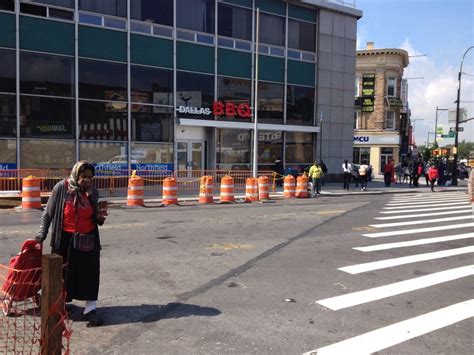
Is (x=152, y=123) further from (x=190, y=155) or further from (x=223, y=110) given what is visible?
(x=223, y=110)

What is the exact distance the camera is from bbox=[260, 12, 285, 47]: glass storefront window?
2628 centimetres

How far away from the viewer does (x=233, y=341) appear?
4594 mm

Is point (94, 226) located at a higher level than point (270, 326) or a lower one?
higher

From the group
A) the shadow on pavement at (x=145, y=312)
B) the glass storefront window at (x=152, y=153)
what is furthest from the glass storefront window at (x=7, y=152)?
the shadow on pavement at (x=145, y=312)

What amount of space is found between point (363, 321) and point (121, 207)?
11.7 meters

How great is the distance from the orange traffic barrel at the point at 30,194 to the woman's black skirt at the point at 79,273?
10199 millimetres

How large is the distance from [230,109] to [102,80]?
691cm

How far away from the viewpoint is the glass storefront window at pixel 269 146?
26.2m

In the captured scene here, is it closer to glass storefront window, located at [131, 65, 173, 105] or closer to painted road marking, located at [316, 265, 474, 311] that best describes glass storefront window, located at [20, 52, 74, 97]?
glass storefront window, located at [131, 65, 173, 105]

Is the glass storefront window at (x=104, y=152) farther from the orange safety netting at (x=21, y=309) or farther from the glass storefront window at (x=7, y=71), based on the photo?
the orange safety netting at (x=21, y=309)

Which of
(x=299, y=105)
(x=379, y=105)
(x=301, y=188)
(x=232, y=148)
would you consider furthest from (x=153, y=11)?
(x=379, y=105)

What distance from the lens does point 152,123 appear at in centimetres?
2269

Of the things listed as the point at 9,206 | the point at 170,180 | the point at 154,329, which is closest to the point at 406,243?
the point at 154,329

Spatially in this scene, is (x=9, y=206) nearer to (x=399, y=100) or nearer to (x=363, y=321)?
(x=363, y=321)
